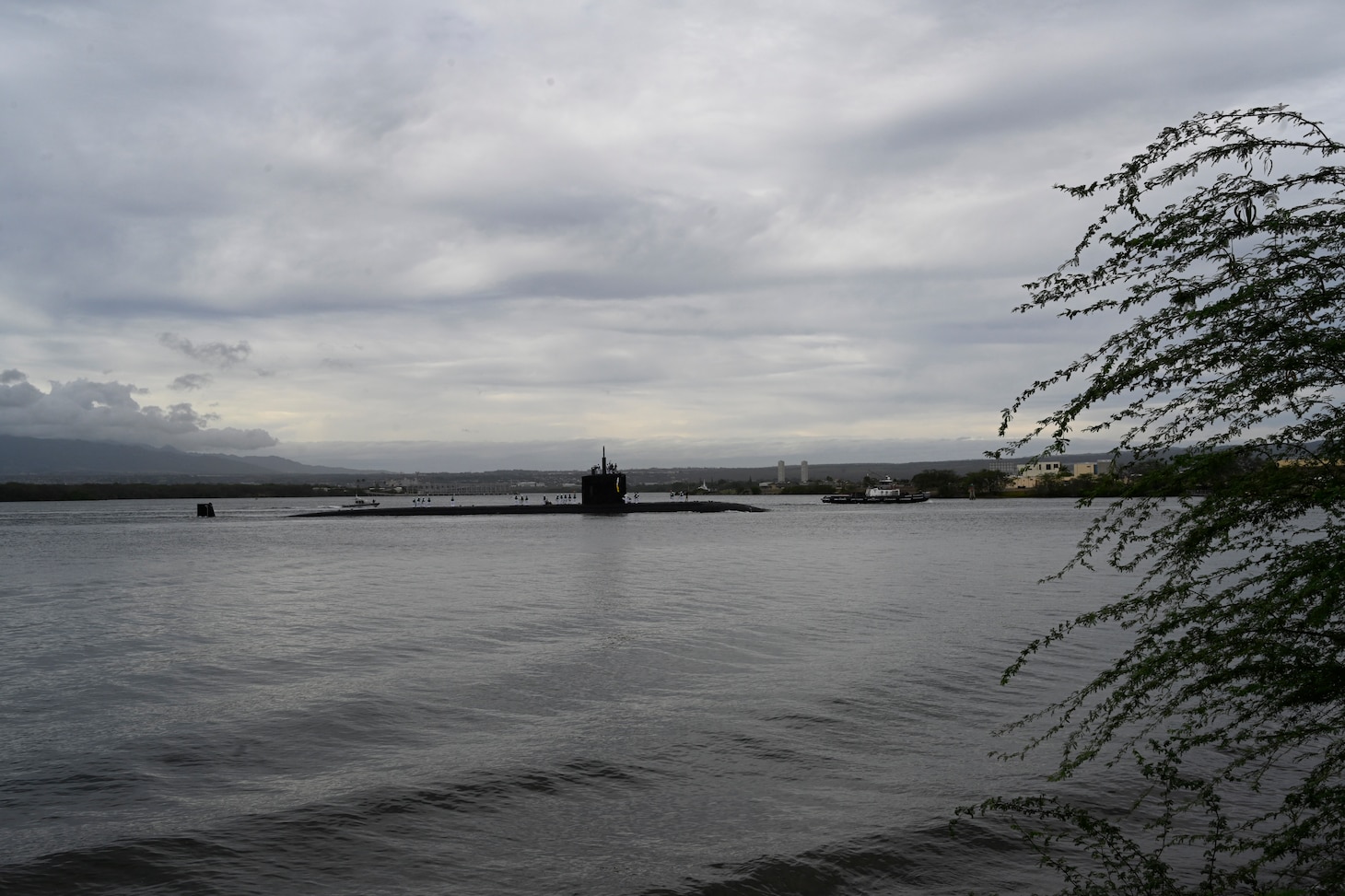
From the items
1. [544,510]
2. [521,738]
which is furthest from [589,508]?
[521,738]

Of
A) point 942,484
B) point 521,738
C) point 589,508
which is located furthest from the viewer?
point 942,484

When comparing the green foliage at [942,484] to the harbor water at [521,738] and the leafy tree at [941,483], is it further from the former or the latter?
the harbor water at [521,738]

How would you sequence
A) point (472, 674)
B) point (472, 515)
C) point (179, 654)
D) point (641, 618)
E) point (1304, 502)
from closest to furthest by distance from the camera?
point (1304, 502) → point (472, 674) → point (179, 654) → point (641, 618) → point (472, 515)

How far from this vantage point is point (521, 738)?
12.9 meters

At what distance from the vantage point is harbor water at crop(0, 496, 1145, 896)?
8758 mm

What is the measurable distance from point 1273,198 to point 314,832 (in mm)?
9927

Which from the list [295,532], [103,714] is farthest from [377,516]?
[103,714]

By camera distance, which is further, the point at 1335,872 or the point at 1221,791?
the point at 1221,791

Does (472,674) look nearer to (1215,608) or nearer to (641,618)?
(641,618)

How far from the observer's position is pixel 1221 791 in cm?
1064

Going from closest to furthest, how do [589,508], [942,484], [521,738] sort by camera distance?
[521,738]
[589,508]
[942,484]

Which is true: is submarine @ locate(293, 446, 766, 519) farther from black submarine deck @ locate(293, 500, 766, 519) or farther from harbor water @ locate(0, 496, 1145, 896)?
harbor water @ locate(0, 496, 1145, 896)

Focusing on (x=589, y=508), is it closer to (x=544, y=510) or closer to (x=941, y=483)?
(x=544, y=510)

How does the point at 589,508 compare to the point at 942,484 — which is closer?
the point at 589,508
